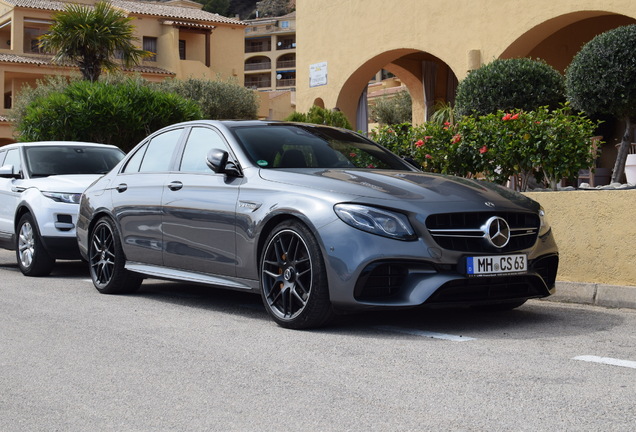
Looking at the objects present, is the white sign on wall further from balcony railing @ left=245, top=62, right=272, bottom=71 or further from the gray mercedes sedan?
balcony railing @ left=245, top=62, right=272, bottom=71

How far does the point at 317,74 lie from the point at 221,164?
18961mm

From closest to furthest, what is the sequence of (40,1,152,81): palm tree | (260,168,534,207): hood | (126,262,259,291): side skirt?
(260,168,534,207): hood < (126,262,259,291): side skirt < (40,1,152,81): palm tree

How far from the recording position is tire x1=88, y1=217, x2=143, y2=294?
8.11 metres

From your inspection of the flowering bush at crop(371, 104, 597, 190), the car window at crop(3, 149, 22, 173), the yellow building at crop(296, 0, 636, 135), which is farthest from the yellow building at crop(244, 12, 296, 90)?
the flowering bush at crop(371, 104, 597, 190)

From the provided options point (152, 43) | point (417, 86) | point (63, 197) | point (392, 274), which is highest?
point (152, 43)

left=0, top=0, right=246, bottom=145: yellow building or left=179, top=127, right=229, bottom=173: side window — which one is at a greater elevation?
left=0, top=0, right=246, bottom=145: yellow building

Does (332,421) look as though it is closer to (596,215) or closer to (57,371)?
(57,371)

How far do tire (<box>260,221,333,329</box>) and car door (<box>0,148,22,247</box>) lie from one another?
5814mm

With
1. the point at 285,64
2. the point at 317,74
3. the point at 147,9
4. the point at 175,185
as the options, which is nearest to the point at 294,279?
the point at 175,185

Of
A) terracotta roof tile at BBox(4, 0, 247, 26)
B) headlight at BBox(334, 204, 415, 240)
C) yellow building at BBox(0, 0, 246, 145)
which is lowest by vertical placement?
headlight at BBox(334, 204, 415, 240)

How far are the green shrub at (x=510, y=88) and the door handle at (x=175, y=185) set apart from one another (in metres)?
9.07

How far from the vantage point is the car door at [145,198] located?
24.8ft

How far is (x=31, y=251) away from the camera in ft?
33.8

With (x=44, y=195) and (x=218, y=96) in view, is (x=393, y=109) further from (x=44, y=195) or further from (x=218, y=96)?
(x=44, y=195)
